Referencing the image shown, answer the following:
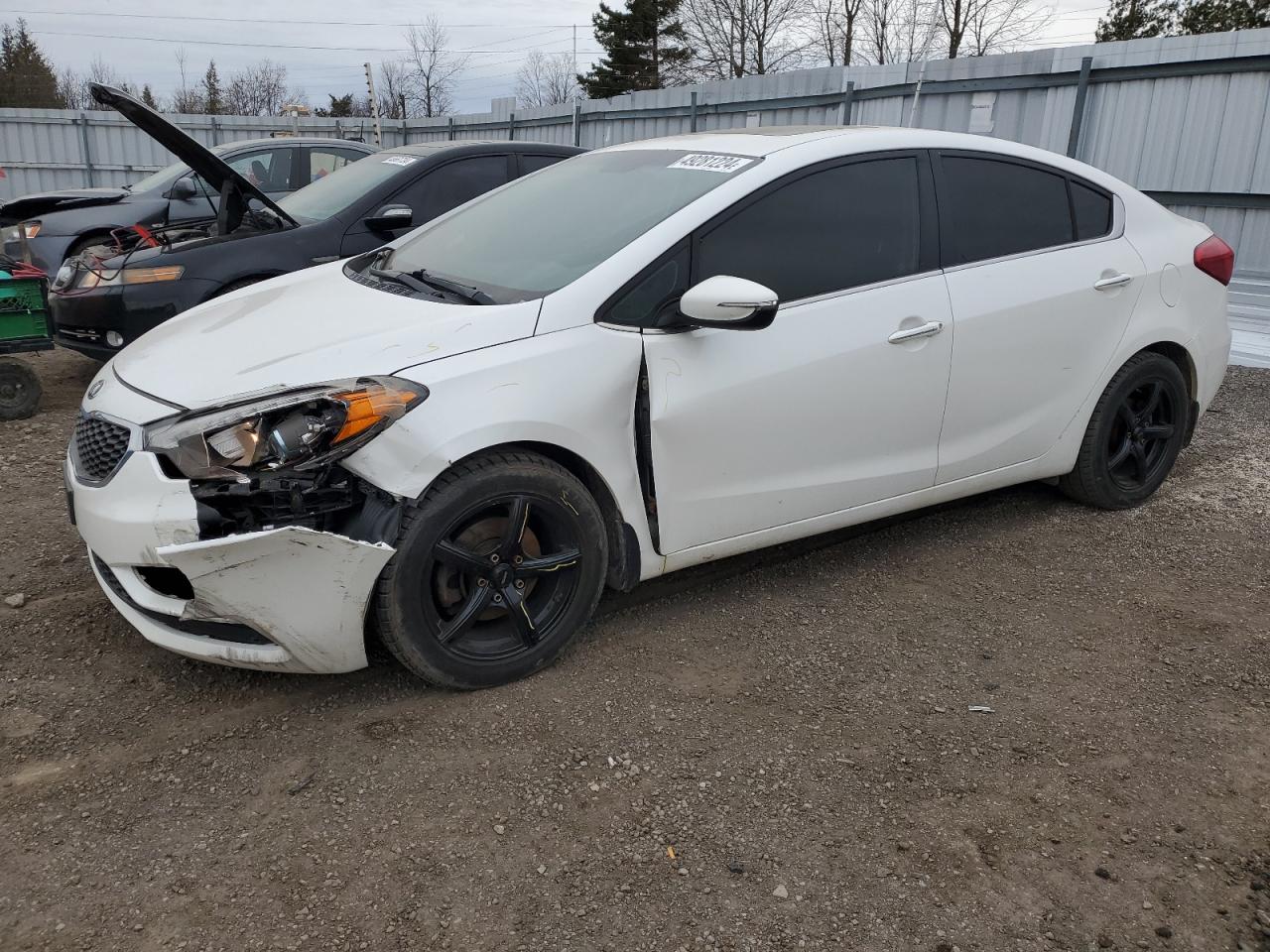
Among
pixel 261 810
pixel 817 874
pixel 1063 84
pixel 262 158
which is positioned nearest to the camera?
pixel 817 874

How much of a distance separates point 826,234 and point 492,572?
5.58 feet

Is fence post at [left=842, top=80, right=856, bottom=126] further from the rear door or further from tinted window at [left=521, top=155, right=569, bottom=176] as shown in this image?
the rear door

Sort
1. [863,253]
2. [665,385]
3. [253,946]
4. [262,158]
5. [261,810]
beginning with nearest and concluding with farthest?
[253,946] < [261,810] < [665,385] < [863,253] < [262,158]

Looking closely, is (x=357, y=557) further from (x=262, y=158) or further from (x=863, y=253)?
(x=262, y=158)

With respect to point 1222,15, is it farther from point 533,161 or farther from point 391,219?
point 391,219

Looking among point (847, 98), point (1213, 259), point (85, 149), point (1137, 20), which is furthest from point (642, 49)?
point (1213, 259)

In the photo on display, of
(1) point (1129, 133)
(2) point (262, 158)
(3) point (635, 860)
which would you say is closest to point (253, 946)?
(3) point (635, 860)

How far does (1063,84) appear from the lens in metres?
10.3

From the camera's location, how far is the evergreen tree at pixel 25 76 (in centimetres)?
4106

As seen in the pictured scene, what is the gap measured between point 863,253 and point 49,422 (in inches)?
196

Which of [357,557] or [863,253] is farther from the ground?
[863,253]

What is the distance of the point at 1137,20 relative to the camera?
26.4m

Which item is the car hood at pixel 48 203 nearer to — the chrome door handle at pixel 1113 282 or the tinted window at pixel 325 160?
the tinted window at pixel 325 160

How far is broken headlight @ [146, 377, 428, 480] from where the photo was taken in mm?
2717
